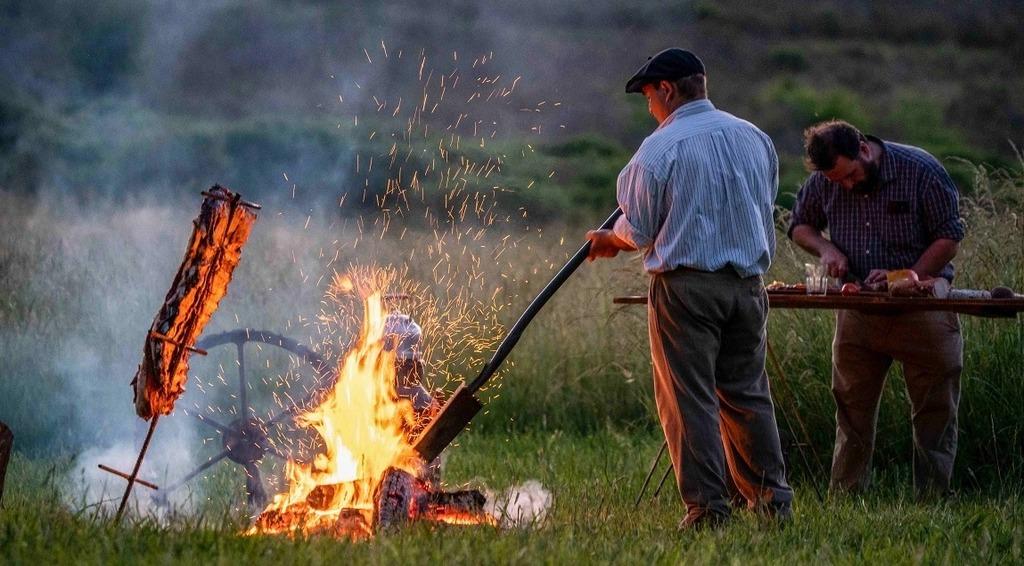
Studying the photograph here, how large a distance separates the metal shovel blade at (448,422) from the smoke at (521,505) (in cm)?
34

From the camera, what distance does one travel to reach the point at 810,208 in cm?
762

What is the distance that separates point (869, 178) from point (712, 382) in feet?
5.91

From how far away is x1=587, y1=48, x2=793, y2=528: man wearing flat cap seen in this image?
232 inches

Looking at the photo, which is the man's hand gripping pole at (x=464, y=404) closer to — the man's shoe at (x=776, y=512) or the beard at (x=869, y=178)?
the man's shoe at (x=776, y=512)

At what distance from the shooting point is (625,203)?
5980 mm

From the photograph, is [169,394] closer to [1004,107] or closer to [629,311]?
[629,311]

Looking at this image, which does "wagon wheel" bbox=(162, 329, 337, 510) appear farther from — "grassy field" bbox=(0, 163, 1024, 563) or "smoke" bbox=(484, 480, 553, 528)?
"smoke" bbox=(484, 480, 553, 528)

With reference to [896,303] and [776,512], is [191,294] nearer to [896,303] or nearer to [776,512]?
[776,512]

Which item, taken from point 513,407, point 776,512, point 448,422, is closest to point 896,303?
point 776,512

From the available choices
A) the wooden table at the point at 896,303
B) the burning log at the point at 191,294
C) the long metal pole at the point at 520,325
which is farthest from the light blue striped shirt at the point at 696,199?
the burning log at the point at 191,294

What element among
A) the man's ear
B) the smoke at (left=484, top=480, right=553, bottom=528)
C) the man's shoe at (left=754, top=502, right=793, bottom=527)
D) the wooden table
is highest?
the man's ear

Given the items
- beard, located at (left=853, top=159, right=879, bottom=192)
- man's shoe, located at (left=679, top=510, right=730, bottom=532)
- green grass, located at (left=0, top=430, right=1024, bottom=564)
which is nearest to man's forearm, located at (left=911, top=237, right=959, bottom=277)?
beard, located at (left=853, top=159, right=879, bottom=192)

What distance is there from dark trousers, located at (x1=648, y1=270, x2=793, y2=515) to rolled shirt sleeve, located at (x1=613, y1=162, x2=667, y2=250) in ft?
0.70

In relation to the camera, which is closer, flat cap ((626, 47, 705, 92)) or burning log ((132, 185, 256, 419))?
burning log ((132, 185, 256, 419))
